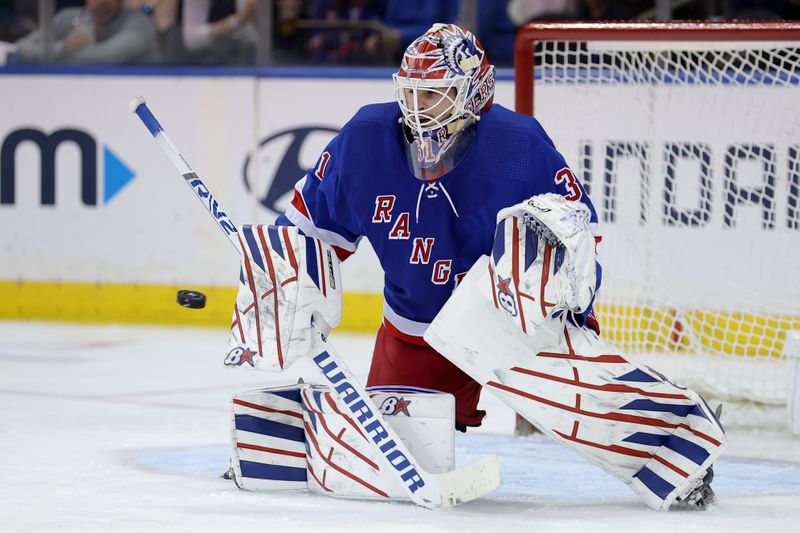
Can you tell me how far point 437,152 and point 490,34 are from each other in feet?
9.62

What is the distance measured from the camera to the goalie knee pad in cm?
269

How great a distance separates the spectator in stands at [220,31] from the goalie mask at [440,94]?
308cm

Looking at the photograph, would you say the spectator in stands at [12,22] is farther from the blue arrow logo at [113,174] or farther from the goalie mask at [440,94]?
the goalie mask at [440,94]

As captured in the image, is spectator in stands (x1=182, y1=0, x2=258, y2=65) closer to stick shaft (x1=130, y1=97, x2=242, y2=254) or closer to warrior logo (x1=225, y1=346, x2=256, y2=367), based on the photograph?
stick shaft (x1=130, y1=97, x2=242, y2=254)

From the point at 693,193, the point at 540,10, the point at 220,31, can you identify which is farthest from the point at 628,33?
the point at 220,31

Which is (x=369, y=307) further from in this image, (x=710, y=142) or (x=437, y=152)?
(x=437, y=152)

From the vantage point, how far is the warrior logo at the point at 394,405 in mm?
2705

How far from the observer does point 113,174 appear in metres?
5.79

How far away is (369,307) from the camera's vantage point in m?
5.51

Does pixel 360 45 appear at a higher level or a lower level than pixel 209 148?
higher

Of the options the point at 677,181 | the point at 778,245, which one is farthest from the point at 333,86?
the point at 778,245

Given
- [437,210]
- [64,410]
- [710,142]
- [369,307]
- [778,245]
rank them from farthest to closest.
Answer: [369,307] < [710,142] < [778,245] < [64,410] < [437,210]

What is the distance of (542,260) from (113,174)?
11.7 feet

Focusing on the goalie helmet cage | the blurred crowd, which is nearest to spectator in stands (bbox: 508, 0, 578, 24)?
the blurred crowd
